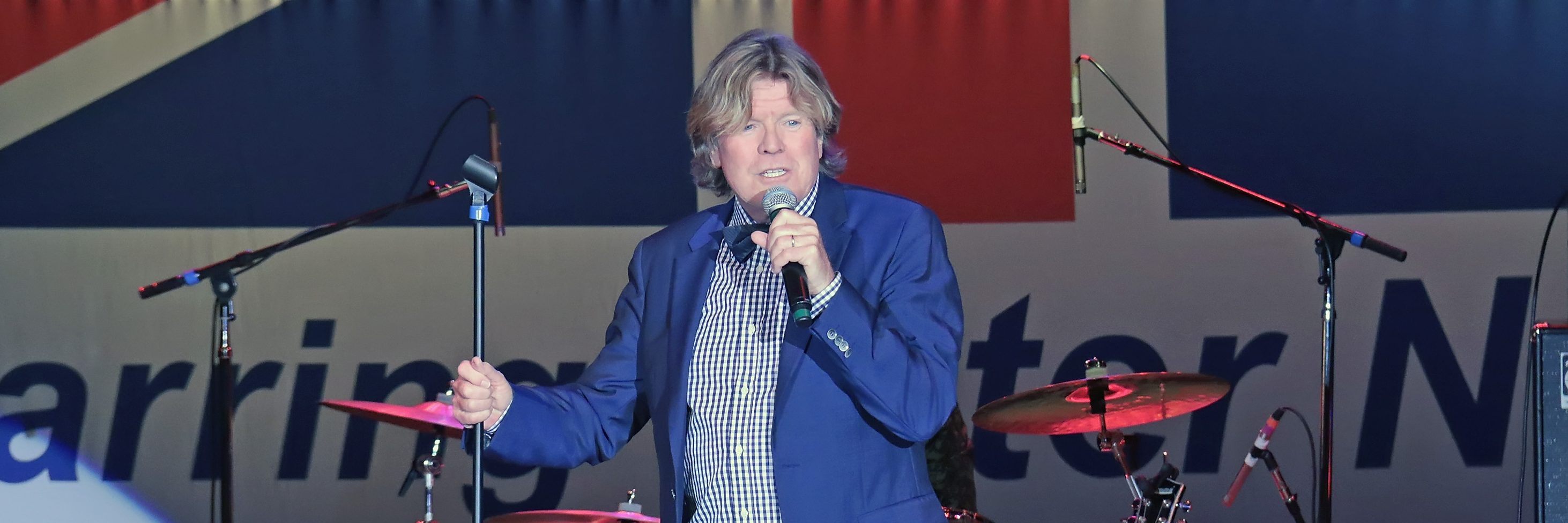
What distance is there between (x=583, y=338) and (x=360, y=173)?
96 cm

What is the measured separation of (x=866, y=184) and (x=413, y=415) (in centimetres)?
205

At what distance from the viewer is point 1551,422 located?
154 centimetres

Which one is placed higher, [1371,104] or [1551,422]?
[1371,104]

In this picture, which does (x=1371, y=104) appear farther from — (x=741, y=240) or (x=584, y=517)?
(x=741, y=240)

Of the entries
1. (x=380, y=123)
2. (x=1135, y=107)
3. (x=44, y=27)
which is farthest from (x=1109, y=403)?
(x=44, y=27)

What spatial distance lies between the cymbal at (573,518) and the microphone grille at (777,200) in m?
1.59

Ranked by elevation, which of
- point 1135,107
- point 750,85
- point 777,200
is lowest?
point 777,200

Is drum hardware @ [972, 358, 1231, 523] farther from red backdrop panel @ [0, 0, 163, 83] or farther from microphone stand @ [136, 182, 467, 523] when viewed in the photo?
red backdrop panel @ [0, 0, 163, 83]

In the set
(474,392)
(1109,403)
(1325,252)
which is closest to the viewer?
(474,392)

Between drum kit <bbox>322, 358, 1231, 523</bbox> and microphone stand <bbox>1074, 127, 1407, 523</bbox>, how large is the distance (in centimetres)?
23

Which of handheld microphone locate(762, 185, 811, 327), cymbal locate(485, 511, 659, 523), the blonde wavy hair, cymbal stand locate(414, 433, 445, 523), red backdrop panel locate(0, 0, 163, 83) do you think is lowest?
cymbal locate(485, 511, 659, 523)

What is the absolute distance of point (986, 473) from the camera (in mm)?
4895

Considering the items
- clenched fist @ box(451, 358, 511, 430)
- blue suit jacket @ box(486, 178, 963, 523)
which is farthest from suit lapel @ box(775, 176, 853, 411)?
clenched fist @ box(451, 358, 511, 430)

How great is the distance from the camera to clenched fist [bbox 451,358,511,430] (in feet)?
5.79
